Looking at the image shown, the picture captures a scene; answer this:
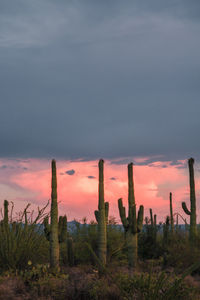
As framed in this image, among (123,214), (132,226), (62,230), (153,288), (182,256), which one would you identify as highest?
(123,214)

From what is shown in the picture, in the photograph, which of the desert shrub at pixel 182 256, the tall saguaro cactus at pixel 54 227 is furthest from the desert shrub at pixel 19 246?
the desert shrub at pixel 182 256

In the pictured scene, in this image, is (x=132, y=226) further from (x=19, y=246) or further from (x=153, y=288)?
(x=153, y=288)

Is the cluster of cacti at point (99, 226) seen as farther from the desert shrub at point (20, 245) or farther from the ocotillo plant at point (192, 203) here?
the ocotillo plant at point (192, 203)

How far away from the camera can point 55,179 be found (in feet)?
58.3

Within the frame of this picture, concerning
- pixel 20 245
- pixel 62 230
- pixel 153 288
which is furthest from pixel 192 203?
pixel 153 288

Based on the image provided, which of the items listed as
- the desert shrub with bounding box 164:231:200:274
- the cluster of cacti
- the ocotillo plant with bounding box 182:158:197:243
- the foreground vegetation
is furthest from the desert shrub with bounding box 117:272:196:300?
the ocotillo plant with bounding box 182:158:197:243

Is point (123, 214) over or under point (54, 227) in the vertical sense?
over

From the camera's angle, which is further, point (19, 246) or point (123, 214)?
point (123, 214)

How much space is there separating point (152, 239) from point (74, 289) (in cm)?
1164

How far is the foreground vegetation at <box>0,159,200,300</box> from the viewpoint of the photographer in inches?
438

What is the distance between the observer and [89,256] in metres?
19.8

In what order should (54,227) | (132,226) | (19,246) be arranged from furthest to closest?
(132,226)
(54,227)
(19,246)

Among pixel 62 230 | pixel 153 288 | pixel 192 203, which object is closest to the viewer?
pixel 153 288

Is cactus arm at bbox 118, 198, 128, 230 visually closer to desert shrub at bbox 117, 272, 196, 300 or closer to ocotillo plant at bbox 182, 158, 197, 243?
ocotillo plant at bbox 182, 158, 197, 243
